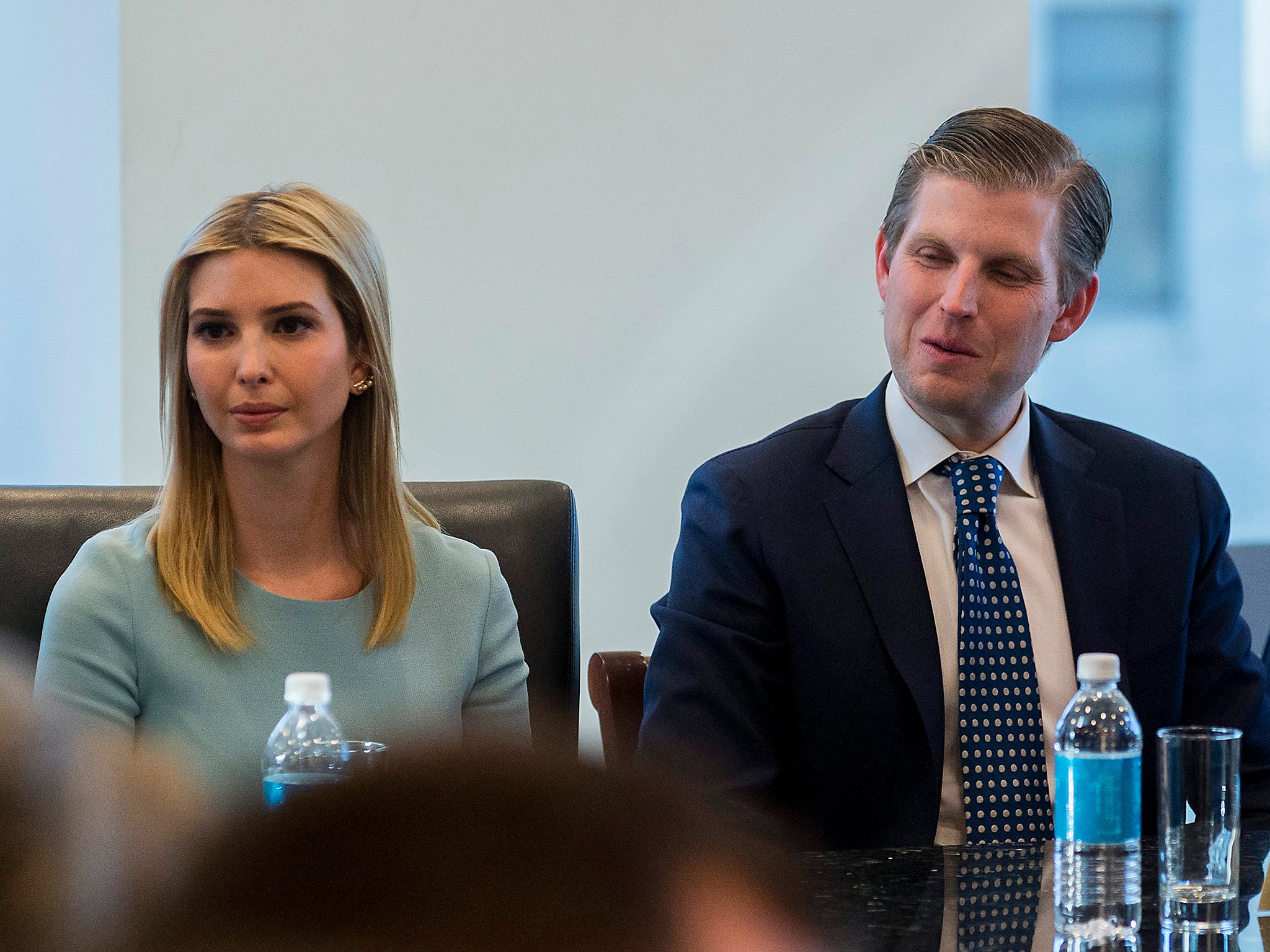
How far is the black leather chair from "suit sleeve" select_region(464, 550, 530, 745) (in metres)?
0.03

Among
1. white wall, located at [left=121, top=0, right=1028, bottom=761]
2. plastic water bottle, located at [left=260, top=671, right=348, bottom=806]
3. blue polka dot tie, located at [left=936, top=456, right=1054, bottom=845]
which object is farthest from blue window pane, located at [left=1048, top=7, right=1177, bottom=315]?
plastic water bottle, located at [left=260, top=671, right=348, bottom=806]

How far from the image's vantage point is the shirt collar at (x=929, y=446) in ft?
5.55

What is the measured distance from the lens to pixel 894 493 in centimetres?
166

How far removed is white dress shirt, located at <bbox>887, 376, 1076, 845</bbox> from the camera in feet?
5.13

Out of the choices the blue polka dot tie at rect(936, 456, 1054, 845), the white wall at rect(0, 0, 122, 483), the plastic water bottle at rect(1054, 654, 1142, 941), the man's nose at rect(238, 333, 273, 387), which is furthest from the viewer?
the white wall at rect(0, 0, 122, 483)

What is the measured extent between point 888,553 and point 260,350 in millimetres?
836

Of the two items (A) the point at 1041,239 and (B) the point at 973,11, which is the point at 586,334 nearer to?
(B) the point at 973,11

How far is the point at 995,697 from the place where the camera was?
5.08 ft

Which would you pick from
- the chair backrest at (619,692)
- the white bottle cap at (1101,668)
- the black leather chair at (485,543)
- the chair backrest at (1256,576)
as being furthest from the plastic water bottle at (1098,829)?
the chair backrest at (1256,576)

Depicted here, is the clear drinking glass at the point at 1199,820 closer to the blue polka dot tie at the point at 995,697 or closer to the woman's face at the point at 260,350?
the blue polka dot tie at the point at 995,697

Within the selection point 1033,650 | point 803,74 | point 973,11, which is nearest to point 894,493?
point 1033,650

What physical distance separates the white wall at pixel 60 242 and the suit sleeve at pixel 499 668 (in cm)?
111

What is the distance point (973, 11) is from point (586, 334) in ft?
3.69

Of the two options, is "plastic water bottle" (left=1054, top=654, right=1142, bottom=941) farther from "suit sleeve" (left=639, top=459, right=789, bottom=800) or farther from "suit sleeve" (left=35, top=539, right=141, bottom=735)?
"suit sleeve" (left=35, top=539, right=141, bottom=735)
